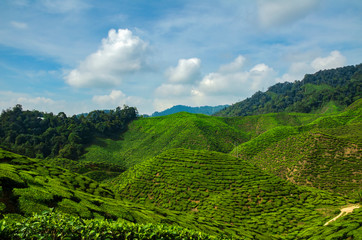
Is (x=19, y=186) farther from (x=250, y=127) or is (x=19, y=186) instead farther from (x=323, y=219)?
(x=250, y=127)

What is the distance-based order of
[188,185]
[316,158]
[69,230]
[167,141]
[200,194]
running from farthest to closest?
[167,141]
[316,158]
[188,185]
[200,194]
[69,230]

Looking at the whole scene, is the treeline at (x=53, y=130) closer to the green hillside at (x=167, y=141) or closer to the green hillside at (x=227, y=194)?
the green hillside at (x=167, y=141)

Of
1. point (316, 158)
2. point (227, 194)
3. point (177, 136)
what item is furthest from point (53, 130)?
point (316, 158)

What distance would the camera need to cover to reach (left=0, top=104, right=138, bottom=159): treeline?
9732cm

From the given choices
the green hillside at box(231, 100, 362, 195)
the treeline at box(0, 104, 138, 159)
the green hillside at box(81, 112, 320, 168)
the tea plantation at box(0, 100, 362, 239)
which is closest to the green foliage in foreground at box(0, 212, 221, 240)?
the tea plantation at box(0, 100, 362, 239)

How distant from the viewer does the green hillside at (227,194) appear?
25734 millimetres

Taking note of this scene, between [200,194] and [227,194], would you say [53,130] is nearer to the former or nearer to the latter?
[200,194]

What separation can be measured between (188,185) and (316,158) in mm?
35175

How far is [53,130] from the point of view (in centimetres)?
11462

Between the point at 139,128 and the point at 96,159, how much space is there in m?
42.7

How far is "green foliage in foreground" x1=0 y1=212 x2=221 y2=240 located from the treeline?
320ft

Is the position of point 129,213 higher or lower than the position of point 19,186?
lower

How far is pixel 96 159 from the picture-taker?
92000 millimetres

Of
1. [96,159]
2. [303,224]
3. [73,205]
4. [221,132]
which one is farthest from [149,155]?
[73,205]
